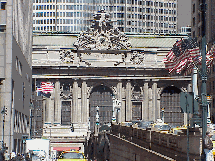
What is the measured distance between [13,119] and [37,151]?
3.83 m

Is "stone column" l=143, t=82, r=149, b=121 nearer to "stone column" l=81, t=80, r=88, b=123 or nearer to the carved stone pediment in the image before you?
→ the carved stone pediment

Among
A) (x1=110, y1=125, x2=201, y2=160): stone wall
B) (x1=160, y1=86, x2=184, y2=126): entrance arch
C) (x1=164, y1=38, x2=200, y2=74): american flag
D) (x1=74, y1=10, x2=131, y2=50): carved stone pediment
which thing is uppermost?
(x1=74, y1=10, x2=131, y2=50): carved stone pediment

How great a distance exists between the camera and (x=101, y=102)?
426 ft

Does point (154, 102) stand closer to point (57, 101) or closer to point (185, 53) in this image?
point (57, 101)

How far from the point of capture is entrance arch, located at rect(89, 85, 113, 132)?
129250 mm

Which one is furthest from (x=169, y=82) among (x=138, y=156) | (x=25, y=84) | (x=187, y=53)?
(x=138, y=156)

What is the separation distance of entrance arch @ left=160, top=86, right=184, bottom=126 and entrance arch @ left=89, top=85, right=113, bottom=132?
1056cm

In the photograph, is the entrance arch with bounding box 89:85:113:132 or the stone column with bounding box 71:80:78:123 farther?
the entrance arch with bounding box 89:85:113:132

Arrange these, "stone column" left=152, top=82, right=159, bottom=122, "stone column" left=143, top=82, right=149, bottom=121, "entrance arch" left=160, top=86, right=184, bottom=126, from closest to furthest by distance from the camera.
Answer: "stone column" left=152, top=82, right=159, bottom=122, "stone column" left=143, top=82, right=149, bottom=121, "entrance arch" left=160, top=86, right=184, bottom=126

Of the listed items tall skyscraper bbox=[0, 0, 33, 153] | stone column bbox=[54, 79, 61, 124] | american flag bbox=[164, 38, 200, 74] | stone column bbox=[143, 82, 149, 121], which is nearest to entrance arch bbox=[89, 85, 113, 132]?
stone column bbox=[54, 79, 61, 124]

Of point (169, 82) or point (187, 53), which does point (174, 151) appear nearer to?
point (187, 53)

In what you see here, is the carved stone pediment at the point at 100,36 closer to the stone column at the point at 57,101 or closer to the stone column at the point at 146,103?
the stone column at the point at 57,101

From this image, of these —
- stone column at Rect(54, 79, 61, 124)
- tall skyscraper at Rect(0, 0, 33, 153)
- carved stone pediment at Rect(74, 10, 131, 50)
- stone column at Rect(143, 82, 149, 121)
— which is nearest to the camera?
tall skyscraper at Rect(0, 0, 33, 153)

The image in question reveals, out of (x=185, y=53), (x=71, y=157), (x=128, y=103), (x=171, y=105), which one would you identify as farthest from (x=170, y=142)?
(x=171, y=105)
